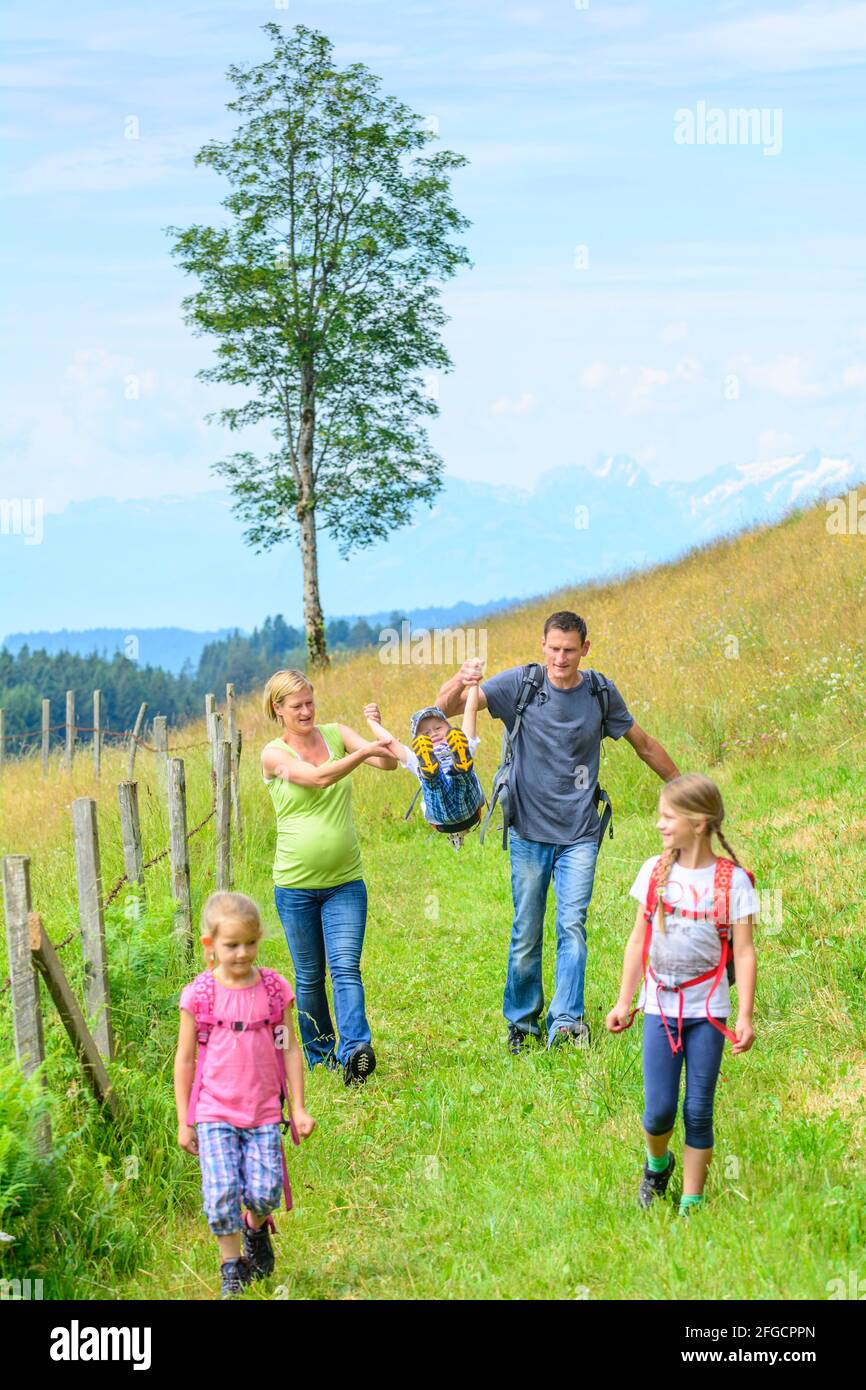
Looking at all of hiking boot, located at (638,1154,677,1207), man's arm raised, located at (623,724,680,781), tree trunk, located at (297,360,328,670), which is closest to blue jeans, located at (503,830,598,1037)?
man's arm raised, located at (623,724,680,781)

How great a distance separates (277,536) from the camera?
110 feet

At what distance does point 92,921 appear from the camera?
577 cm

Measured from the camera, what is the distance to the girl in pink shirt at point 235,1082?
4551 mm

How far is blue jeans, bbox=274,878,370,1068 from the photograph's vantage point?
6.75 meters

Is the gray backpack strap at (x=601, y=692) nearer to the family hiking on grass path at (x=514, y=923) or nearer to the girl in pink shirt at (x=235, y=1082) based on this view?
the family hiking on grass path at (x=514, y=923)

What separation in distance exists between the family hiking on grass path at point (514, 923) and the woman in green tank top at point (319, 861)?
0.03 feet

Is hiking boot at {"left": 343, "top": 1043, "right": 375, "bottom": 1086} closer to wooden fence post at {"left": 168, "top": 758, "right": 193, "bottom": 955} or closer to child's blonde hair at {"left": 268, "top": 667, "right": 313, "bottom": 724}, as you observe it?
wooden fence post at {"left": 168, "top": 758, "right": 193, "bottom": 955}

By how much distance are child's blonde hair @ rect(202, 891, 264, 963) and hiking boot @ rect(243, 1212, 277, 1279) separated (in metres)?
1.00

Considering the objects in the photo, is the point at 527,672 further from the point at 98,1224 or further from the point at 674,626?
the point at 674,626

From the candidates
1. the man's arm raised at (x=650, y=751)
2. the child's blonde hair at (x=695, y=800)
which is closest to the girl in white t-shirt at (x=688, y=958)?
the child's blonde hair at (x=695, y=800)

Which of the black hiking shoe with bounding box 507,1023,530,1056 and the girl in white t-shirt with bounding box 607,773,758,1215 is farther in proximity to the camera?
the black hiking shoe with bounding box 507,1023,530,1056

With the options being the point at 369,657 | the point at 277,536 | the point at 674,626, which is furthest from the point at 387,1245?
the point at 277,536
